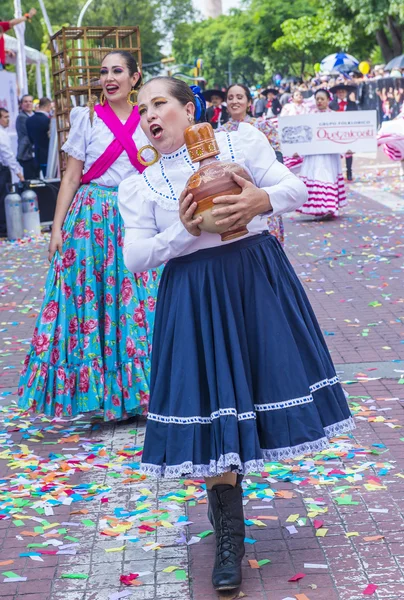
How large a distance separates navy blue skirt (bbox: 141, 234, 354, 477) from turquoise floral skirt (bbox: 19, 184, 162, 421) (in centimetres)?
201

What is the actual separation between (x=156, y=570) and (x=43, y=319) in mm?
2202

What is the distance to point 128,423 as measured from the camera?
19.0ft

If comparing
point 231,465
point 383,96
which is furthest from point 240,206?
point 383,96

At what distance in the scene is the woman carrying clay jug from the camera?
11.4 feet

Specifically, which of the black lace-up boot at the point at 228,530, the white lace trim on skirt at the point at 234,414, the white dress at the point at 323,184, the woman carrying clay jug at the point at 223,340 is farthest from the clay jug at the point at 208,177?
the white dress at the point at 323,184

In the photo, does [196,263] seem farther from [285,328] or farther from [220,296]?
[285,328]

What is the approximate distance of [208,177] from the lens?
323 centimetres

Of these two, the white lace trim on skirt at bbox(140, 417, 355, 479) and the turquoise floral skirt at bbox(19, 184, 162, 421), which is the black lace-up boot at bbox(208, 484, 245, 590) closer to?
the white lace trim on skirt at bbox(140, 417, 355, 479)

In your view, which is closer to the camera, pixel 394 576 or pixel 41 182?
pixel 394 576

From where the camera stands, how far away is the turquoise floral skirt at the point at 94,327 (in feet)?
18.4

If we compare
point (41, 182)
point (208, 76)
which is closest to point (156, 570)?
point (41, 182)

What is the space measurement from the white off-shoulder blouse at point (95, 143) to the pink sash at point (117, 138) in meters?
0.03

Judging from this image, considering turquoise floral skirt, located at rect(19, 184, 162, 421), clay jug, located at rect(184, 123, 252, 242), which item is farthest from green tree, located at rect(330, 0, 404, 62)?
clay jug, located at rect(184, 123, 252, 242)

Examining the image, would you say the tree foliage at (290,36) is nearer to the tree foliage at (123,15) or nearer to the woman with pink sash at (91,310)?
the tree foliage at (123,15)
